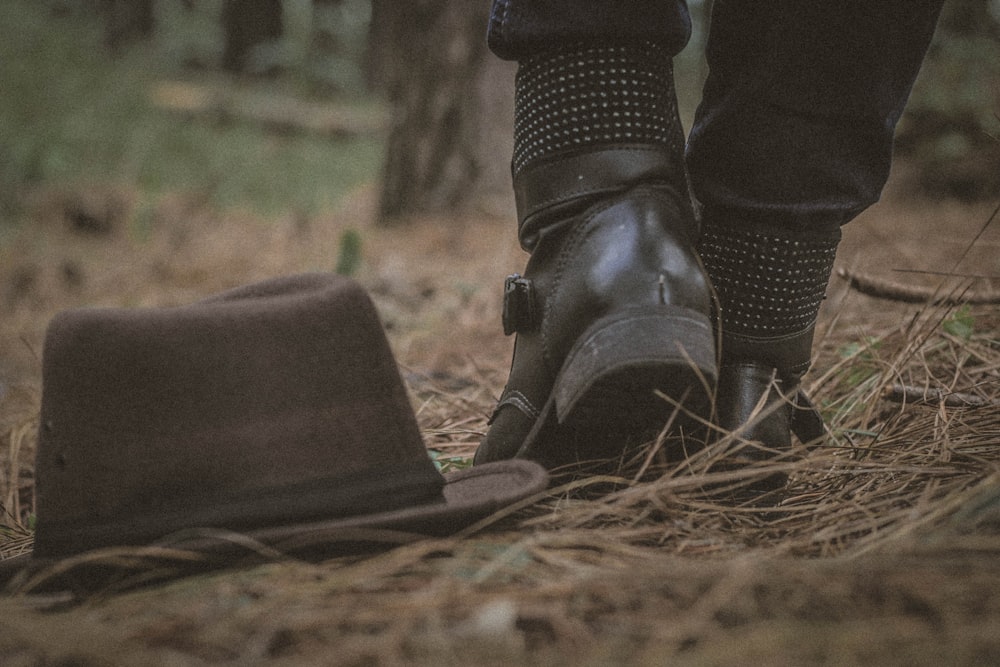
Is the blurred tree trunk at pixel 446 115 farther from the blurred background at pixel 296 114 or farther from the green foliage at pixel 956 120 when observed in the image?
the green foliage at pixel 956 120

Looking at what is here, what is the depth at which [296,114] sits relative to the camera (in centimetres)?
720

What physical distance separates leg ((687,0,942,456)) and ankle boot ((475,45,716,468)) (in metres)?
0.08

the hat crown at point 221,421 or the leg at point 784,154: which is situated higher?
the leg at point 784,154

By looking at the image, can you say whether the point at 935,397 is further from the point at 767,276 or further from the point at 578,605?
the point at 578,605

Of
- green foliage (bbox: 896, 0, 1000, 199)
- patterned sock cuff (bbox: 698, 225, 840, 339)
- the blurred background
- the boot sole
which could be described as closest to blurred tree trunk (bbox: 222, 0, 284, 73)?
the blurred background

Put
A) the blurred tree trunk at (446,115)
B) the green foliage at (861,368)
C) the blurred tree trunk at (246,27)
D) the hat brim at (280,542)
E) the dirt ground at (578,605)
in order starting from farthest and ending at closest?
the blurred tree trunk at (246,27), the blurred tree trunk at (446,115), the green foliage at (861,368), the hat brim at (280,542), the dirt ground at (578,605)

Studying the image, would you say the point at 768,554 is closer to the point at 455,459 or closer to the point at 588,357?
the point at 588,357

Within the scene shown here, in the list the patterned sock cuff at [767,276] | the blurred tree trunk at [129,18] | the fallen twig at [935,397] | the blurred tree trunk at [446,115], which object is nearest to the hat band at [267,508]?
the patterned sock cuff at [767,276]

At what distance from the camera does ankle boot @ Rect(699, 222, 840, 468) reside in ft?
3.43

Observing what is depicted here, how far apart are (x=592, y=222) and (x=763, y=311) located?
0.99 feet

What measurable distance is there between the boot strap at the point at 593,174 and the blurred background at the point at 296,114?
210 centimetres

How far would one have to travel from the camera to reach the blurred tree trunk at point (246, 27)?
1027cm

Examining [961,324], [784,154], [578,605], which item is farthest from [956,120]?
[578,605]

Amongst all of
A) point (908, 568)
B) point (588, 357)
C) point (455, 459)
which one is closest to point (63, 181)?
point (455, 459)
